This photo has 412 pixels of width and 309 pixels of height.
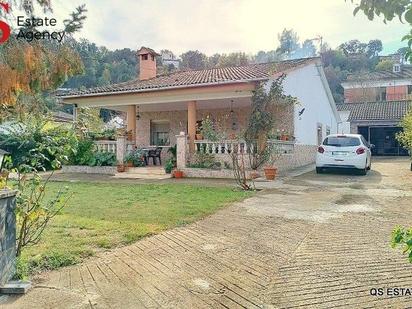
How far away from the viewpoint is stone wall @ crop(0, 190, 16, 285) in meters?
3.72

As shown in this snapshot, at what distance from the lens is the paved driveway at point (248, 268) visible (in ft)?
11.3

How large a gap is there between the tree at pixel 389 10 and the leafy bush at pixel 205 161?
42.0ft

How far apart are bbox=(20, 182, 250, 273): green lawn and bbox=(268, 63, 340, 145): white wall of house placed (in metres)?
9.15

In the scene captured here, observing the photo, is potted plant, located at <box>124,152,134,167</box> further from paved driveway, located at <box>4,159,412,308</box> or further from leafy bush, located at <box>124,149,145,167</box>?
paved driveway, located at <box>4,159,412,308</box>

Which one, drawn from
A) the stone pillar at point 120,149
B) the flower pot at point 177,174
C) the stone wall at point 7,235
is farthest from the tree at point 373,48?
the stone wall at point 7,235

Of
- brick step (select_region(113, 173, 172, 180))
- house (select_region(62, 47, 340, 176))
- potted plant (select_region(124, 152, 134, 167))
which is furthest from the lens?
potted plant (select_region(124, 152, 134, 167))

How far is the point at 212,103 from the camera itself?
1855 cm

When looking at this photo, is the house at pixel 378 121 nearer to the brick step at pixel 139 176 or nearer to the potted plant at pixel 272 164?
the potted plant at pixel 272 164

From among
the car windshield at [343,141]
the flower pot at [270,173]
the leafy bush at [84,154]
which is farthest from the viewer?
the leafy bush at [84,154]

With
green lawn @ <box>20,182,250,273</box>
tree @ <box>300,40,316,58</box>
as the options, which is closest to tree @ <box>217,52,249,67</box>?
tree @ <box>300,40,316,58</box>

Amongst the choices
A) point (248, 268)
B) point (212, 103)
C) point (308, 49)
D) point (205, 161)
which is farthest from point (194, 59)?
point (248, 268)

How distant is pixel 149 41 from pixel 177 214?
1958 cm

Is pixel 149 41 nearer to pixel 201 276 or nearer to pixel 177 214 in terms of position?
pixel 177 214

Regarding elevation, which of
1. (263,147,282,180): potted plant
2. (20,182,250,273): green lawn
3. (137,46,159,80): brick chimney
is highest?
(137,46,159,80): brick chimney
